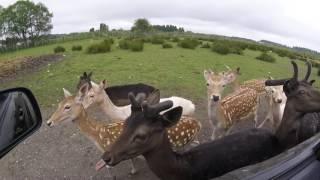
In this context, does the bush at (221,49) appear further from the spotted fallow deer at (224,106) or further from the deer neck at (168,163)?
the deer neck at (168,163)

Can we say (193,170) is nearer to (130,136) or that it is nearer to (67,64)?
(130,136)

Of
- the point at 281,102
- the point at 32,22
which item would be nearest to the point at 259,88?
the point at 281,102

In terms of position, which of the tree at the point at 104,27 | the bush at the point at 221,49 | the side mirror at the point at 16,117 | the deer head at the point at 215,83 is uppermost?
the side mirror at the point at 16,117

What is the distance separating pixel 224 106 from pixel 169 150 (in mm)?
4301

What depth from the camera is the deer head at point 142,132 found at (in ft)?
14.2

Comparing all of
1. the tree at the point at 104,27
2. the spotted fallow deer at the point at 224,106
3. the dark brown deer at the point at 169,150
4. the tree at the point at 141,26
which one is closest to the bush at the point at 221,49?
the spotted fallow deer at the point at 224,106

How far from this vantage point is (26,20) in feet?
189

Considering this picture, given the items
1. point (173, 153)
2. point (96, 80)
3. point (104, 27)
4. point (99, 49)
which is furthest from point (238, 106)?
point (104, 27)

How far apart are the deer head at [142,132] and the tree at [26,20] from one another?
176 ft

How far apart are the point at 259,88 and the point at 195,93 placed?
11.4 ft

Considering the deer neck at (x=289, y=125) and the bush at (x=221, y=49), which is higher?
the deer neck at (x=289, y=125)

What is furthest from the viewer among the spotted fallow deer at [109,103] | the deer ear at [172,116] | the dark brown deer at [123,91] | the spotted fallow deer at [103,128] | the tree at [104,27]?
the tree at [104,27]

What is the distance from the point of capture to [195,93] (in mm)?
14164

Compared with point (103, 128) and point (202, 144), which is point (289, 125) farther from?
point (103, 128)
